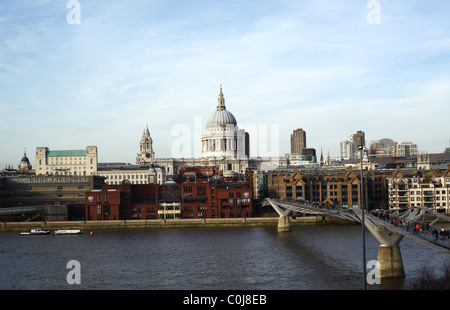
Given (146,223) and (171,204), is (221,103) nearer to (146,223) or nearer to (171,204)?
(171,204)

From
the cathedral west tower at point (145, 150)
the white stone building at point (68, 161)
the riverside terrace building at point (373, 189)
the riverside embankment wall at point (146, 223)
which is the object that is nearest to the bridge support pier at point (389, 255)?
the riverside embankment wall at point (146, 223)

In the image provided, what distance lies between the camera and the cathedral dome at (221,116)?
494ft

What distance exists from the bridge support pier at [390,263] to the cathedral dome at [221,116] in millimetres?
119939

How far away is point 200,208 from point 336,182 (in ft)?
63.2

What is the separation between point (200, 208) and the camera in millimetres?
70438

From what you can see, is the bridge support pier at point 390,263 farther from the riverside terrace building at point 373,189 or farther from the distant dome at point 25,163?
the distant dome at point 25,163

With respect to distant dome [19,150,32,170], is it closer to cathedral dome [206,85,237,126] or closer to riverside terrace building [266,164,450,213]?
cathedral dome [206,85,237,126]

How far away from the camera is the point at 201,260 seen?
39.7m

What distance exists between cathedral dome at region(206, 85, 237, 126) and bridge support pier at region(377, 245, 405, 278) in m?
120

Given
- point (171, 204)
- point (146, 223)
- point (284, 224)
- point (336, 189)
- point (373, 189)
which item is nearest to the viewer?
point (284, 224)

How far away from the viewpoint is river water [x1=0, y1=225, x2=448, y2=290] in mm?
31984

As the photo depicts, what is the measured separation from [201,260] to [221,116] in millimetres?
112624

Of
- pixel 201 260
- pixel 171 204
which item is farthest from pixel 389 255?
pixel 171 204

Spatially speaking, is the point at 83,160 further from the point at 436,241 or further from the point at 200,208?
the point at 436,241
